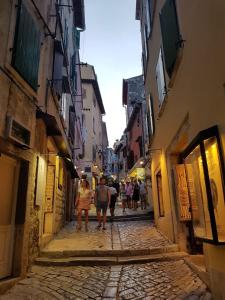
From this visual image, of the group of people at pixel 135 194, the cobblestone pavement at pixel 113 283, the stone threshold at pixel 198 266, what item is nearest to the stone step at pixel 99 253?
the cobblestone pavement at pixel 113 283

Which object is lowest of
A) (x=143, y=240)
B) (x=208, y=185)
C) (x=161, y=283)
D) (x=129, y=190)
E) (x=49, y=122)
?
(x=161, y=283)

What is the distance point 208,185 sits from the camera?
393 centimetres

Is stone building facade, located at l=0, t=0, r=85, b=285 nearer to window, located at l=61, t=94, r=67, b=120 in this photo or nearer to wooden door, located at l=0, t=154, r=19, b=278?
wooden door, located at l=0, t=154, r=19, b=278

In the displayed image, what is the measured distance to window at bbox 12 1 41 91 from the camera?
18.0 ft

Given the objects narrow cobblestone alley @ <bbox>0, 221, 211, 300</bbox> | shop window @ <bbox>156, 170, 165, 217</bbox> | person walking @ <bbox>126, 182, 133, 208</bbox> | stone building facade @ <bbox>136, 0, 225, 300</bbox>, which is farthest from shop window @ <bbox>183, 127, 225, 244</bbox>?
person walking @ <bbox>126, 182, 133, 208</bbox>

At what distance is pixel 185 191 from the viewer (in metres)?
6.97

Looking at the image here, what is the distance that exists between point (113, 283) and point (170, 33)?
5.88 metres

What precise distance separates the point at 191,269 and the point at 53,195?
196 inches

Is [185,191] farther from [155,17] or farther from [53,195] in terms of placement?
[155,17]

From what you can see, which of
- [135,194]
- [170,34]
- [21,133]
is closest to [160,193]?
[135,194]

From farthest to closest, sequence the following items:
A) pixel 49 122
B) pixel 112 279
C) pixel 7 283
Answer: pixel 49 122, pixel 112 279, pixel 7 283

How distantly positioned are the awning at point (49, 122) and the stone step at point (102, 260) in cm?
348

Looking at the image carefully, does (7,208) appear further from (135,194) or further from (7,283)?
(135,194)

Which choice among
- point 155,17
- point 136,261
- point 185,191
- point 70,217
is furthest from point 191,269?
point 70,217
